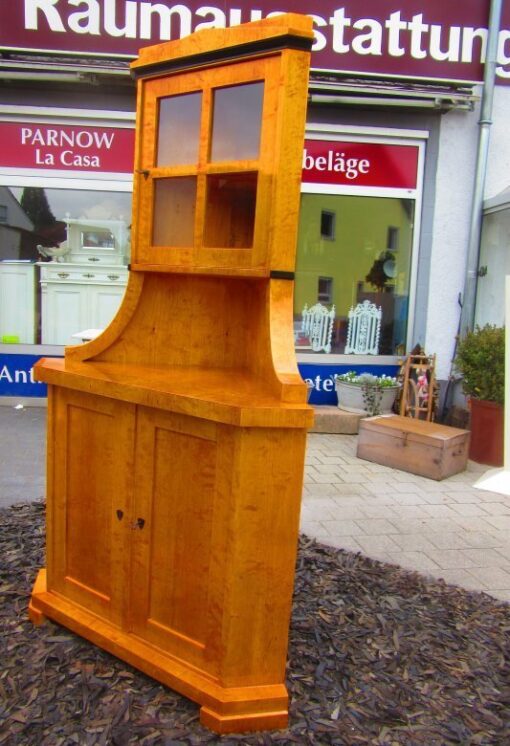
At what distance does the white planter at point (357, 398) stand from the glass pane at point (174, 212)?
4.71m

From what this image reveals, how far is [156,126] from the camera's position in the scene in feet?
8.17

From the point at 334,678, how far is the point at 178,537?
2.97 ft

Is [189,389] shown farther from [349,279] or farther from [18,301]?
[18,301]

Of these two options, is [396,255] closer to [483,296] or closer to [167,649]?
[483,296]

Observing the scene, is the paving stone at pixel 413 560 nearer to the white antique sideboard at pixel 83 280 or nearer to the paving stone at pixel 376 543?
the paving stone at pixel 376 543

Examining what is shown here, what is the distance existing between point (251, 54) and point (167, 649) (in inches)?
89.0

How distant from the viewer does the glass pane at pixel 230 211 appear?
2.35m

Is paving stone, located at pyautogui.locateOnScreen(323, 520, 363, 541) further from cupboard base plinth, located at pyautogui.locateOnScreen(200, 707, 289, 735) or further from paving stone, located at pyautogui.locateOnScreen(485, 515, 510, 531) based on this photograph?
cupboard base plinth, located at pyautogui.locateOnScreen(200, 707, 289, 735)

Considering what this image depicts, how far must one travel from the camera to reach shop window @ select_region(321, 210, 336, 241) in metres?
7.38

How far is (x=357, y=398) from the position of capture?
696 centimetres

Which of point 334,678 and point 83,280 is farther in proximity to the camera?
point 83,280

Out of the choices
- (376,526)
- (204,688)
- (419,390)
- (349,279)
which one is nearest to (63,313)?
(349,279)

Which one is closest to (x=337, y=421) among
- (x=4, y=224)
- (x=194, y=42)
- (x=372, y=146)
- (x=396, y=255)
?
(x=396, y=255)

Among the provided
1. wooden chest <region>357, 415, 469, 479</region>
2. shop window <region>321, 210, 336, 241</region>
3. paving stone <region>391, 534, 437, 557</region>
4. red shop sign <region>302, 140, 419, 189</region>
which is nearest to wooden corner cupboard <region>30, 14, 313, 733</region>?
paving stone <region>391, 534, 437, 557</region>
